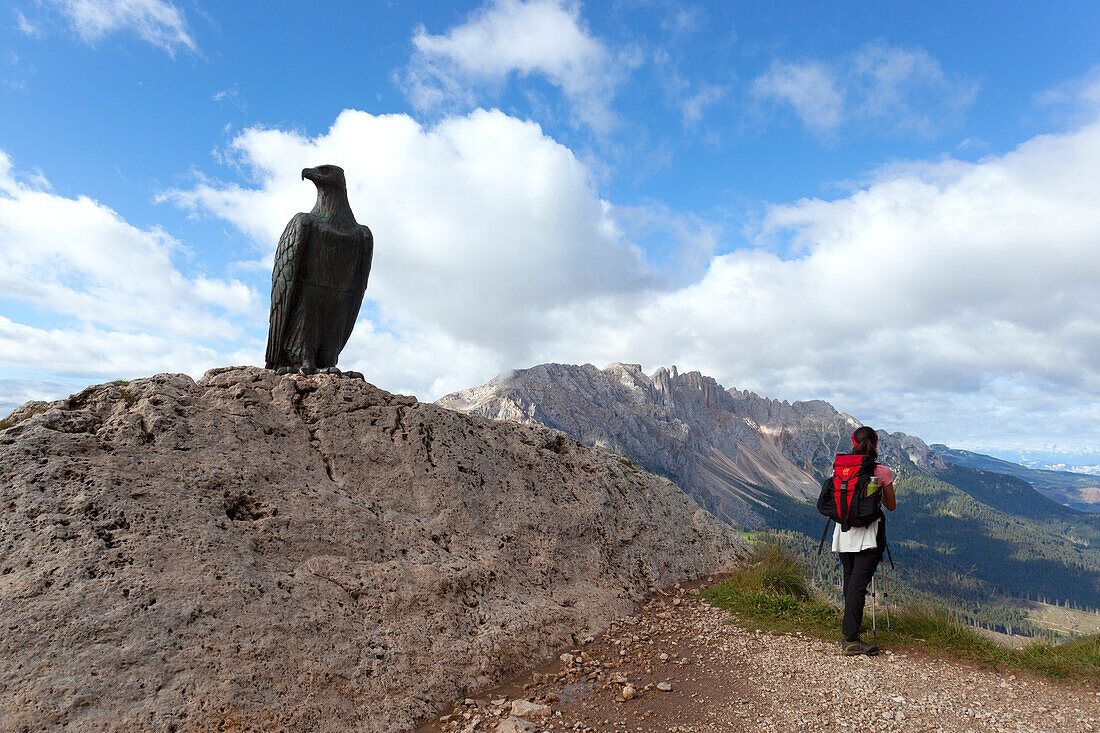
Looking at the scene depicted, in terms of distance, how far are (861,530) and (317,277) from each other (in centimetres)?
830

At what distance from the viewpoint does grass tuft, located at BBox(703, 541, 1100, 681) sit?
602 cm

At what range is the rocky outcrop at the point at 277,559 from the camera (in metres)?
4.12

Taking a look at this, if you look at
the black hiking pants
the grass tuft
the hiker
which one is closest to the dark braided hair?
the hiker

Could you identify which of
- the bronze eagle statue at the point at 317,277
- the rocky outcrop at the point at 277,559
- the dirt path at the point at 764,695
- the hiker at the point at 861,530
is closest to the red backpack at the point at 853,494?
the hiker at the point at 861,530

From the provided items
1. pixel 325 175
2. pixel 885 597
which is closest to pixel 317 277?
pixel 325 175

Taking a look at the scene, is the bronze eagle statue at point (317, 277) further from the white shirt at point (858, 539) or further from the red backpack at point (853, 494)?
the white shirt at point (858, 539)

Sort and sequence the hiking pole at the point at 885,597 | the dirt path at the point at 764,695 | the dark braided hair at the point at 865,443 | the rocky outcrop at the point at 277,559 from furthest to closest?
1. the hiking pole at the point at 885,597
2. the dark braided hair at the point at 865,443
3. the dirt path at the point at 764,695
4. the rocky outcrop at the point at 277,559

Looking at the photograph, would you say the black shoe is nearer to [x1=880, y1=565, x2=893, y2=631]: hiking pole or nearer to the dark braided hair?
[x1=880, y1=565, x2=893, y2=631]: hiking pole

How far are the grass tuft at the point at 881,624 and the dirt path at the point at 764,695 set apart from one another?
314 mm

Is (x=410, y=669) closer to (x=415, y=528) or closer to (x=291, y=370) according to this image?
(x=415, y=528)

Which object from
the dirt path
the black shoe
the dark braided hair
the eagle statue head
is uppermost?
the eagle statue head

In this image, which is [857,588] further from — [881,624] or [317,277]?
[317,277]

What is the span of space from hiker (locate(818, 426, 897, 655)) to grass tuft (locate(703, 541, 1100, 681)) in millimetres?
533

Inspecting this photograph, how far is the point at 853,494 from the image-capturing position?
664cm
